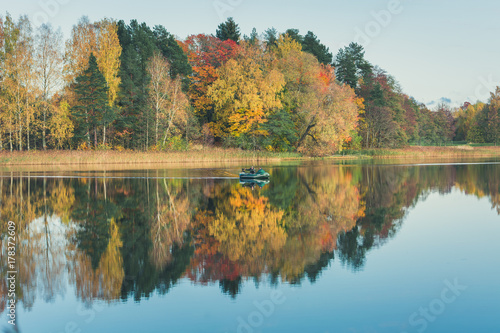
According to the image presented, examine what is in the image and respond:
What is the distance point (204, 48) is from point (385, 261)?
2613 inches

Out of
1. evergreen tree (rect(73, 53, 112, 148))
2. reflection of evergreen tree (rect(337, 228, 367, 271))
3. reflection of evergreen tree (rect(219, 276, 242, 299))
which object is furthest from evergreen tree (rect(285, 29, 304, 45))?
reflection of evergreen tree (rect(219, 276, 242, 299))

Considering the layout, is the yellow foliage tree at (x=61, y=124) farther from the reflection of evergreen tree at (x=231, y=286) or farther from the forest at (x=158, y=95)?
the reflection of evergreen tree at (x=231, y=286)

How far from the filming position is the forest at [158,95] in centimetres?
5638

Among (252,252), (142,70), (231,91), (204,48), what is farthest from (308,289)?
(204,48)

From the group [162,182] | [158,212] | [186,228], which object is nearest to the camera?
[186,228]

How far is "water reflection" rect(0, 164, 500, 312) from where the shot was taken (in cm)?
1048

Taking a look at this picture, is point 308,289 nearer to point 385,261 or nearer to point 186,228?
point 385,261

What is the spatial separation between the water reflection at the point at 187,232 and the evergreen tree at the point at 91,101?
30526 mm

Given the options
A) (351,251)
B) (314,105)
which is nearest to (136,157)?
(314,105)

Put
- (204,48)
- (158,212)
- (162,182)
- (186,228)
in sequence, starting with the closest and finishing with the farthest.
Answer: (186,228), (158,212), (162,182), (204,48)

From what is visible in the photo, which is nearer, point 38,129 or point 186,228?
point 186,228

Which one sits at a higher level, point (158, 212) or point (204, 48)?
point (204, 48)

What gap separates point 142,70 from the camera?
68562 millimetres

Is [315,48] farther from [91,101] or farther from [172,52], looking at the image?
[91,101]
